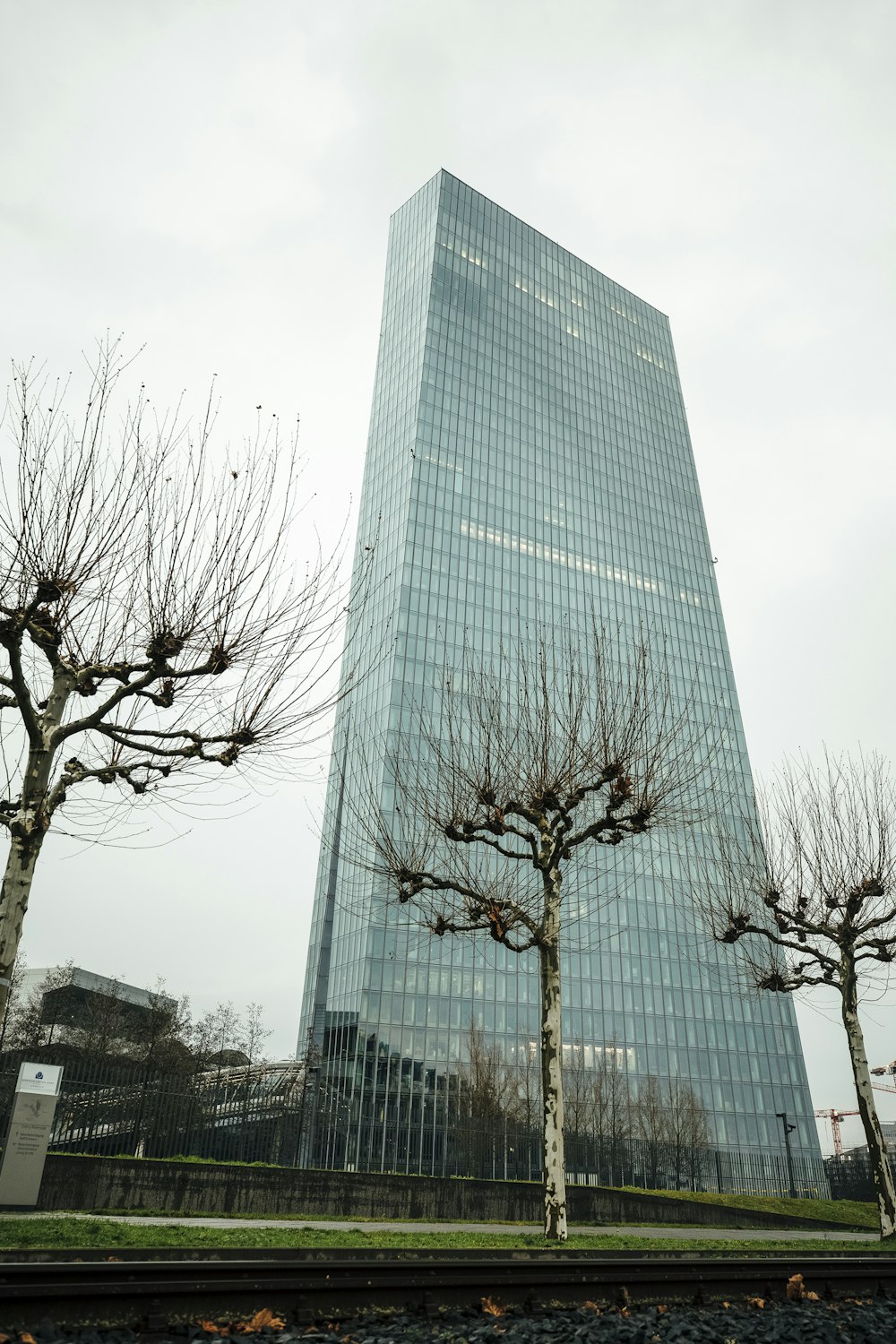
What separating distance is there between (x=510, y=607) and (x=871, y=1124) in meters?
60.1

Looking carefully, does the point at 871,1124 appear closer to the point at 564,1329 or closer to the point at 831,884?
the point at 831,884

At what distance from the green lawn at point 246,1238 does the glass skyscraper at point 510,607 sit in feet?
115

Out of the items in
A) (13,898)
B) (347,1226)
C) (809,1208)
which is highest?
(13,898)

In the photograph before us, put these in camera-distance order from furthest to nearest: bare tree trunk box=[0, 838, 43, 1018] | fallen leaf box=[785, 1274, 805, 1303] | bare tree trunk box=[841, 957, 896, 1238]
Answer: bare tree trunk box=[841, 957, 896, 1238] → bare tree trunk box=[0, 838, 43, 1018] → fallen leaf box=[785, 1274, 805, 1303]

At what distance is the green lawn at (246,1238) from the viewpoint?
8.59 m

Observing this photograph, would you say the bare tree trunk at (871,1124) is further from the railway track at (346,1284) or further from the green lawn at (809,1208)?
the green lawn at (809,1208)

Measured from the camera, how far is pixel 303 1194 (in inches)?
639

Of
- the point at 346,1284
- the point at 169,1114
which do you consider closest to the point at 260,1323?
the point at 346,1284

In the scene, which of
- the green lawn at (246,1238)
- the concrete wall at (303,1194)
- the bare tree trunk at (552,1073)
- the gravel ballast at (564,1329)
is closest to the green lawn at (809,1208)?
the concrete wall at (303,1194)

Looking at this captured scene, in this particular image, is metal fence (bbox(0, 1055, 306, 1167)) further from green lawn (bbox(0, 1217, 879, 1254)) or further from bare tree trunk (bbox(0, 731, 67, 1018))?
bare tree trunk (bbox(0, 731, 67, 1018))

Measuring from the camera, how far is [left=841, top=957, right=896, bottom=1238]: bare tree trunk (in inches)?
685

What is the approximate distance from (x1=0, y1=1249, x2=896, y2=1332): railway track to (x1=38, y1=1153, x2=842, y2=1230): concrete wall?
6.81 metres

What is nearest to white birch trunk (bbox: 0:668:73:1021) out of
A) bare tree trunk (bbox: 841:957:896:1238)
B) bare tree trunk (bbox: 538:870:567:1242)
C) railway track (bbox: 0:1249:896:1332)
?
railway track (bbox: 0:1249:896:1332)

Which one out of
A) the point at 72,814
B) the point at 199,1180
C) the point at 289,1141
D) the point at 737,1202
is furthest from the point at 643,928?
the point at 72,814
